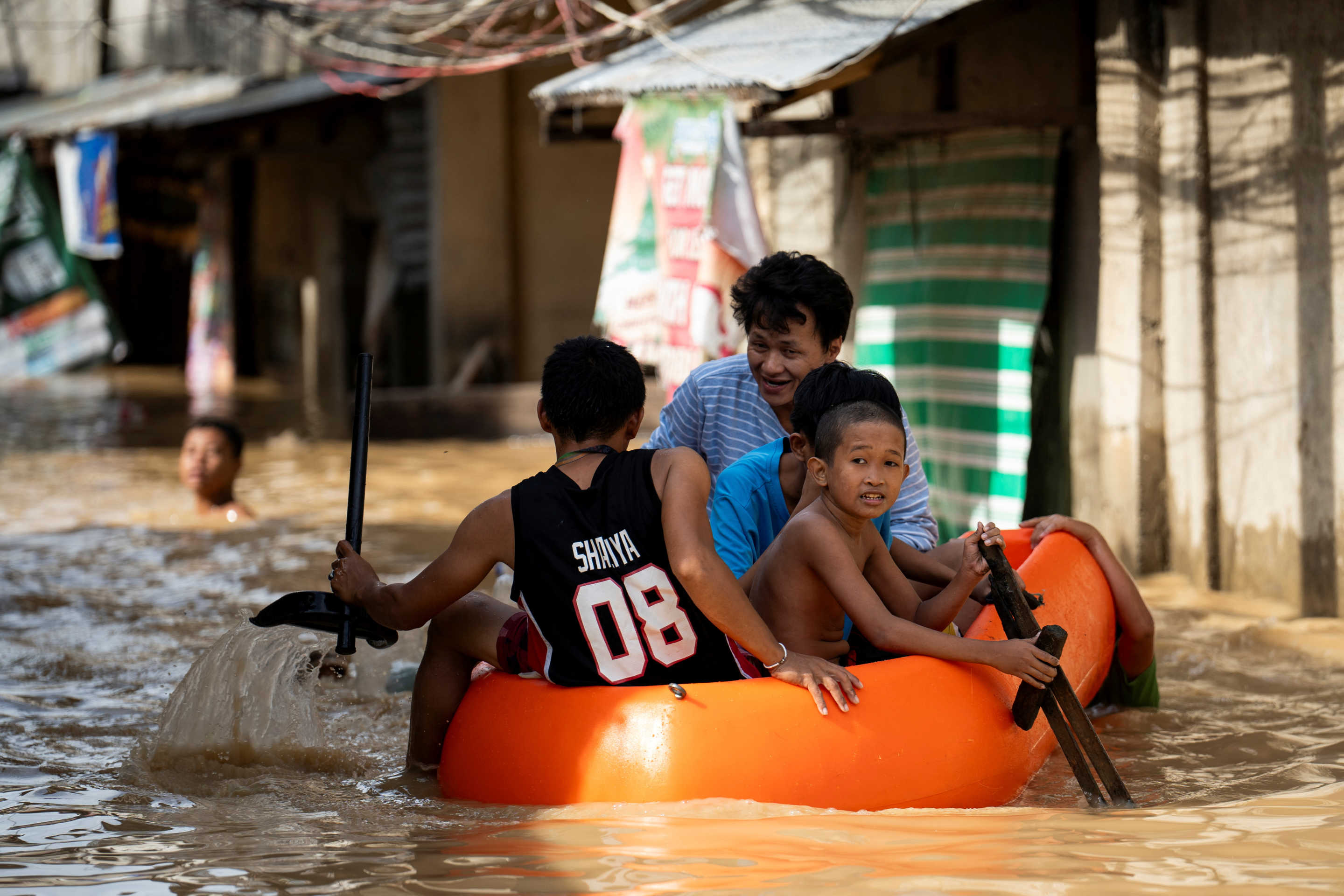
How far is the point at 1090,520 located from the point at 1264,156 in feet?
5.63

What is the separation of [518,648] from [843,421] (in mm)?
982

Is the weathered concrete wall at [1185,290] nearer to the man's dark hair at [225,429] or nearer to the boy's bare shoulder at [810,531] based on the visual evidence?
the boy's bare shoulder at [810,531]

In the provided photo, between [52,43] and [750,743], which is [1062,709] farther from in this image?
[52,43]

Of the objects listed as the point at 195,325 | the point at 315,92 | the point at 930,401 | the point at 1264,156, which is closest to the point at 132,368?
the point at 195,325

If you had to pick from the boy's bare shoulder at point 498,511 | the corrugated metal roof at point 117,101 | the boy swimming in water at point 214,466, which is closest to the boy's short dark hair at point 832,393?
the boy's bare shoulder at point 498,511

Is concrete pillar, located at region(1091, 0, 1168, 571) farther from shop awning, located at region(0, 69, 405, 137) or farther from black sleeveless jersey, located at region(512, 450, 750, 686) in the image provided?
shop awning, located at region(0, 69, 405, 137)

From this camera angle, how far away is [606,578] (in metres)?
3.24

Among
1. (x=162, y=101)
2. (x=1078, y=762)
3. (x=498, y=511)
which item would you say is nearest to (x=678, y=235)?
(x=498, y=511)

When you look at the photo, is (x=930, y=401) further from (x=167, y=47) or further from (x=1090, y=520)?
(x=167, y=47)

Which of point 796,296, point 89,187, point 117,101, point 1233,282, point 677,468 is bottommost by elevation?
point 677,468

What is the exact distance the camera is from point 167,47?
18.4 metres

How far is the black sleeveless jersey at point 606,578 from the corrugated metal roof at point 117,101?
44.7ft

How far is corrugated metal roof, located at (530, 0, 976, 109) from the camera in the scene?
5867 millimetres

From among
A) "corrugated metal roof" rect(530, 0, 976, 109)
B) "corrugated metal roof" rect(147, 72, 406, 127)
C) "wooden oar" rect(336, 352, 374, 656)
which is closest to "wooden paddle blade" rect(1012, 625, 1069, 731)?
"wooden oar" rect(336, 352, 374, 656)
